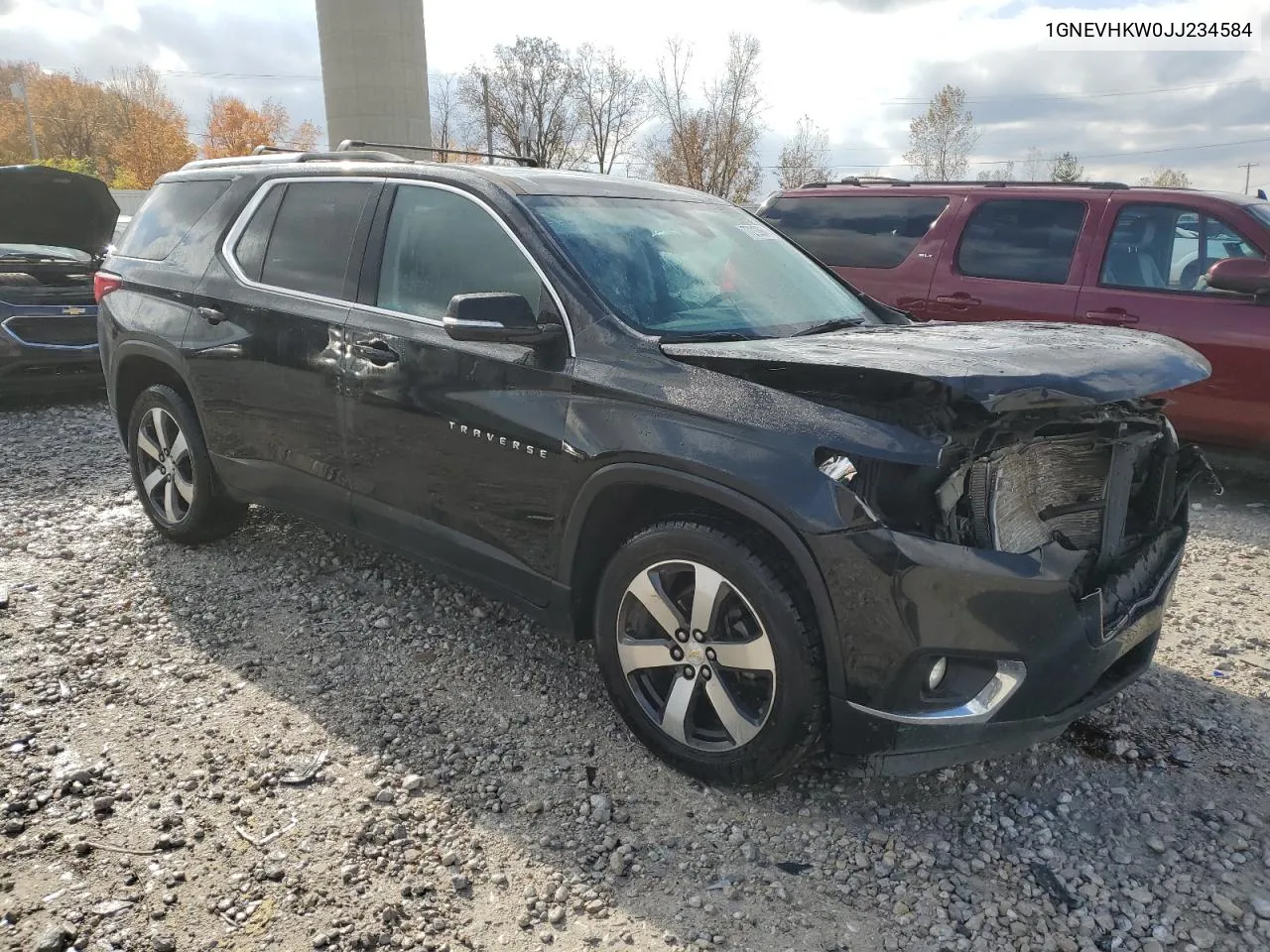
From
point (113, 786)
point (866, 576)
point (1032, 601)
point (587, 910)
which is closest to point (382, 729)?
point (113, 786)

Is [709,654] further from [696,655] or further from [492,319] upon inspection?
[492,319]

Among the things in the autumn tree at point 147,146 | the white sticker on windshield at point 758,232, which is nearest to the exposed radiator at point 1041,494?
the white sticker on windshield at point 758,232

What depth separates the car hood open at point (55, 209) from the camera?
8086 millimetres

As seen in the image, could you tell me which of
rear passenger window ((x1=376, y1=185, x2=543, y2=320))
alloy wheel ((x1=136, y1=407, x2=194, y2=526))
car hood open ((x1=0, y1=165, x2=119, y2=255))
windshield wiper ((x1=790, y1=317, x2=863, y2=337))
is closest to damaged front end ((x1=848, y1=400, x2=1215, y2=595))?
windshield wiper ((x1=790, y1=317, x2=863, y2=337))

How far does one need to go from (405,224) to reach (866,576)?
2186 millimetres

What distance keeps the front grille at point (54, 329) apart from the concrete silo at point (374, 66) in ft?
71.9

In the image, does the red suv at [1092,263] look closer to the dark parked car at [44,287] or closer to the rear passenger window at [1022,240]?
the rear passenger window at [1022,240]

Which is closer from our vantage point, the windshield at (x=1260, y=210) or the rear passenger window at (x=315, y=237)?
the rear passenger window at (x=315, y=237)

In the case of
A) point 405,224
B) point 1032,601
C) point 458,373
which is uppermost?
point 405,224

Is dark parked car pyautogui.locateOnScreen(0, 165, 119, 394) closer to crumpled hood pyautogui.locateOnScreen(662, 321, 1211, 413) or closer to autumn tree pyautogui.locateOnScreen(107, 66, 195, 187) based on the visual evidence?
crumpled hood pyautogui.locateOnScreen(662, 321, 1211, 413)

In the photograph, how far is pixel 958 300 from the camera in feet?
20.4

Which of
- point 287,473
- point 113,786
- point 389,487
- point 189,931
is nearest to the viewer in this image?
point 189,931

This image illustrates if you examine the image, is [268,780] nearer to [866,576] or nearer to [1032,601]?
[866,576]

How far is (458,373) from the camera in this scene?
3096mm
